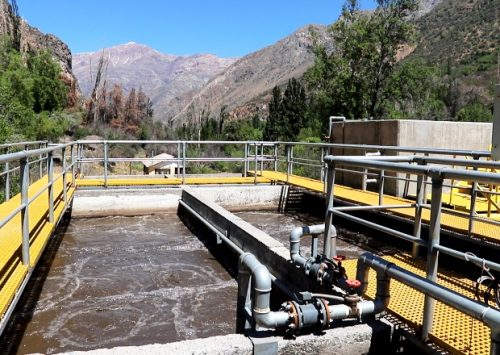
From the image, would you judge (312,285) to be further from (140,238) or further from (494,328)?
(140,238)

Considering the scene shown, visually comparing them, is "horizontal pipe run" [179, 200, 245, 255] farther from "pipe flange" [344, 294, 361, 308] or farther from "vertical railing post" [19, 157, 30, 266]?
"pipe flange" [344, 294, 361, 308]

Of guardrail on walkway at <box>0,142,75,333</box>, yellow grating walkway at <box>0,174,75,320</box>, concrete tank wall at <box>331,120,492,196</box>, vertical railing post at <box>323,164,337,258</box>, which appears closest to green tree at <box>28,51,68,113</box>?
concrete tank wall at <box>331,120,492,196</box>

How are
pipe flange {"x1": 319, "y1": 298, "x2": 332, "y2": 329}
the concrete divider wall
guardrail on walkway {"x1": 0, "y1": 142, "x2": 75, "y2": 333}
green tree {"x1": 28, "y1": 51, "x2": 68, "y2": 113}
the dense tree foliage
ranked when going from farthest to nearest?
1. green tree {"x1": 28, "y1": 51, "x2": 68, "y2": 113}
2. the dense tree foliage
3. the concrete divider wall
4. guardrail on walkway {"x1": 0, "y1": 142, "x2": 75, "y2": 333}
5. pipe flange {"x1": 319, "y1": 298, "x2": 332, "y2": 329}

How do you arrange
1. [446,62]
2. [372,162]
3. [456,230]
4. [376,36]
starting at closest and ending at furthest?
[372,162] → [456,230] → [376,36] → [446,62]

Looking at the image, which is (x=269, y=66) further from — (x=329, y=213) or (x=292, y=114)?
(x=329, y=213)

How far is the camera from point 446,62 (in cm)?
5850

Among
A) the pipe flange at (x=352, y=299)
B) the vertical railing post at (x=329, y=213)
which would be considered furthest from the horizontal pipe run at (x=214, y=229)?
the pipe flange at (x=352, y=299)

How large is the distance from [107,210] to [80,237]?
1.57 meters

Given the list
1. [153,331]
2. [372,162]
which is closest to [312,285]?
[372,162]

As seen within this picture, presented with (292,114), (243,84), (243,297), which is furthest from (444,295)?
(243,84)

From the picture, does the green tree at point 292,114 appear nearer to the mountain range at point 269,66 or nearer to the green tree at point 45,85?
the mountain range at point 269,66

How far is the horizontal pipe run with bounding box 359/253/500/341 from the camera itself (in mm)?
1990

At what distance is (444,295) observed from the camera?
7.63ft

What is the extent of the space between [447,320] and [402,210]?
13.2 feet
